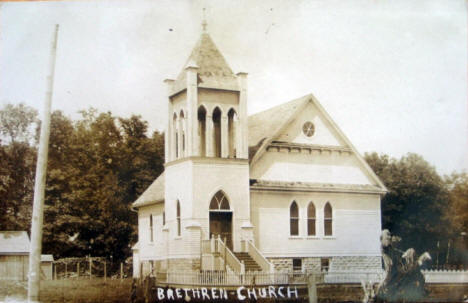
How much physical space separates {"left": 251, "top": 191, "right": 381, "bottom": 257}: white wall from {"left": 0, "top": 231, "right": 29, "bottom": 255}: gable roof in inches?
423

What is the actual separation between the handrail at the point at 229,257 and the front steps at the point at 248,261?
453 millimetres

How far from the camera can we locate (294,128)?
3009cm

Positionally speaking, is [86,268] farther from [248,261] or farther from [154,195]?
[248,261]

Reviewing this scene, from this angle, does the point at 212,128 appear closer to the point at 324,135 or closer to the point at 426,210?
the point at 324,135

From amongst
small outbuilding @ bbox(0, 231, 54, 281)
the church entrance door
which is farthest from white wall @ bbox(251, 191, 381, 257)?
small outbuilding @ bbox(0, 231, 54, 281)

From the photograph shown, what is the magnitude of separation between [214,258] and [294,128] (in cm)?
750

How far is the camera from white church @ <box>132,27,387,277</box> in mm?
26703

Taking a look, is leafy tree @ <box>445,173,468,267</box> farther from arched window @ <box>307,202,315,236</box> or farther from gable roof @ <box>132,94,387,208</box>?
arched window @ <box>307,202,315,236</box>

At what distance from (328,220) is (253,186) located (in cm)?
426

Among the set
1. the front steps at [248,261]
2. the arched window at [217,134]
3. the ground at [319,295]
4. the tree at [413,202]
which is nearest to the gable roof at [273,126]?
the arched window at [217,134]

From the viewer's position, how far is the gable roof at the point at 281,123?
2923 cm

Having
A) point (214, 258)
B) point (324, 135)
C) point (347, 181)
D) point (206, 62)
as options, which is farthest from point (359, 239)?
point (206, 62)

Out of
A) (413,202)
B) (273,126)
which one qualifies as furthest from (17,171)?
(413,202)

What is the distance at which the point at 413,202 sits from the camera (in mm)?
40375
